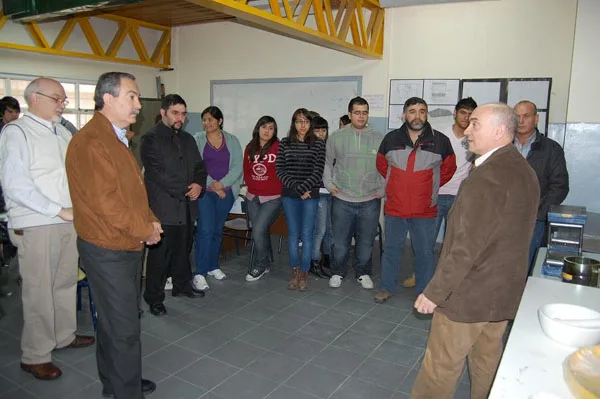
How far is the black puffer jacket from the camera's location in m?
3.24

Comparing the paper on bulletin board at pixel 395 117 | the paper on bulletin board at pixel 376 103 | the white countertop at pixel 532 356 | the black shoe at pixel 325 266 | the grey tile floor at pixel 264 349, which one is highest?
the paper on bulletin board at pixel 376 103

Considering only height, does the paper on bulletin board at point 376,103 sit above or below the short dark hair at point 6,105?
above

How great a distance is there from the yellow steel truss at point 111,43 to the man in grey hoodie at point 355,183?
13.0 feet

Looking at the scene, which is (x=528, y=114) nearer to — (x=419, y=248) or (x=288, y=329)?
(x=419, y=248)

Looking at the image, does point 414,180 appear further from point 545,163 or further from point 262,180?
point 262,180

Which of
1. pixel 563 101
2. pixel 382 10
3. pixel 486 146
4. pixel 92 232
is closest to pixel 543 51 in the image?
pixel 563 101

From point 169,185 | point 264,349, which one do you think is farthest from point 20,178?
point 264,349

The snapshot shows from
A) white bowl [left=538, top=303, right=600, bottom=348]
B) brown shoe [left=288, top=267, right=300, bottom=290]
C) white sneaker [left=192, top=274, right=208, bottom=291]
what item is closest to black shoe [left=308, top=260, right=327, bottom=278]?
brown shoe [left=288, top=267, right=300, bottom=290]

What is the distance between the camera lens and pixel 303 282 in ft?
13.3

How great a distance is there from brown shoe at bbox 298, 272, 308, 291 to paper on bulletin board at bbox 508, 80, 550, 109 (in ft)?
9.92

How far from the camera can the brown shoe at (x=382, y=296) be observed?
378cm

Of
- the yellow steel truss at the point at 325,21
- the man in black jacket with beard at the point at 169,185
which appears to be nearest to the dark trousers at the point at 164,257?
the man in black jacket with beard at the point at 169,185

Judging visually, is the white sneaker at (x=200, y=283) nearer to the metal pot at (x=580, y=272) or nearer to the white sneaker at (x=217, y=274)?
the white sneaker at (x=217, y=274)

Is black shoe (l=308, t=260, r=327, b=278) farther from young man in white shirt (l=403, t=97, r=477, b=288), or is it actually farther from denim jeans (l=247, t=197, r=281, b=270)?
young man in white shirt (l=403, t=97, r=477, b=288)
